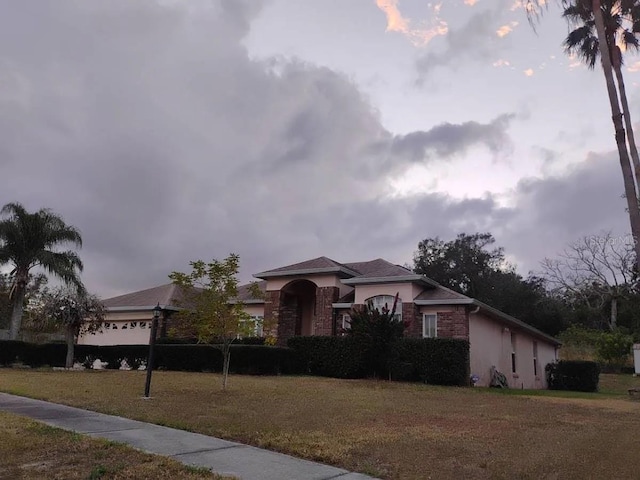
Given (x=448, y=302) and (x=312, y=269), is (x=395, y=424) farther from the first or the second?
(x=312, y=269)

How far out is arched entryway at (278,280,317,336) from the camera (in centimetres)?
2714

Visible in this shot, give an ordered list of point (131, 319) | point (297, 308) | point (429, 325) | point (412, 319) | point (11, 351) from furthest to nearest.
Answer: point (131, 319), point (297, 308), point (11, 351), point (429, 325), point (412, 319)

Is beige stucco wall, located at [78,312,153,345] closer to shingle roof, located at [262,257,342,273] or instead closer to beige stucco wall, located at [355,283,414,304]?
shingle roof, located at [262,257,342,273]

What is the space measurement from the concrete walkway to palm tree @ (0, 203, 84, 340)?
67.6 ft

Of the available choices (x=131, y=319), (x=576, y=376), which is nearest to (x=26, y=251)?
(x=131, y=319)

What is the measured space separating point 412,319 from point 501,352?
5.37 metres

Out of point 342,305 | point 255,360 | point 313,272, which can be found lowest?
point 255,360

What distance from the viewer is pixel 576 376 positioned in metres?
26.4

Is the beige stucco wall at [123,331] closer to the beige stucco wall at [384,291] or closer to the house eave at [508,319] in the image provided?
the beige stucco wall at [384,291]

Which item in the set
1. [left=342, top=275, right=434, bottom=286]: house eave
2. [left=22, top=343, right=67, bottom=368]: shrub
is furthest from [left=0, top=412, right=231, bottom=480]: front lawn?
[left=22, top=343, right=67, bottom=368]: shrub

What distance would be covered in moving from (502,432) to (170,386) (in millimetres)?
9622

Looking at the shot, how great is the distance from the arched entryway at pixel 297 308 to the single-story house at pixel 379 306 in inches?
2.0

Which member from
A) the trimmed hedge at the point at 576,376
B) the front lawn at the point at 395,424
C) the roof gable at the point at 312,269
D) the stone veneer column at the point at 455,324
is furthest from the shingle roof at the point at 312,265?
the trimmed hedge at the point at 576,376

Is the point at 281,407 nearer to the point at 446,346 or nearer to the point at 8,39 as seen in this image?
the point at 446,346
